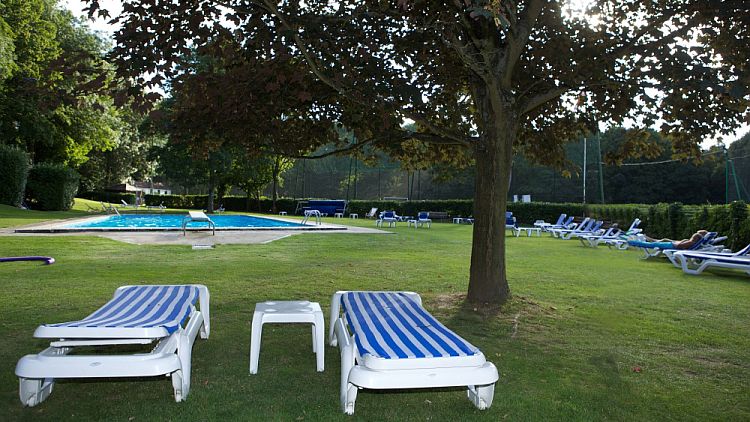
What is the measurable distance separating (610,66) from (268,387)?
206 inches

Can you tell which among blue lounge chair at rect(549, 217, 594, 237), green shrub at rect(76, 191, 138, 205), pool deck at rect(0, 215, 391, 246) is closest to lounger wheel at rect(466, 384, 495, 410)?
pool deck at rect(0, 215, 391, 246)

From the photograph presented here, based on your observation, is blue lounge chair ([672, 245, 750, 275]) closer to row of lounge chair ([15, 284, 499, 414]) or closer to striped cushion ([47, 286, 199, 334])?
row of lounge chair ([15, 284, 499, 414])

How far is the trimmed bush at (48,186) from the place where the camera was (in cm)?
2578

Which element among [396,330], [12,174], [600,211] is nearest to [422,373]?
[396,330]

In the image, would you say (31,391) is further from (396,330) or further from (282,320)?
(396,330)

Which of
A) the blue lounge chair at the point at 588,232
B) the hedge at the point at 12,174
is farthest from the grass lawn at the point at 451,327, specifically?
the hedge at the point at 12,174

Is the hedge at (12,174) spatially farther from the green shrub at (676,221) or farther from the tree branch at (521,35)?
the green shrub at (676,221)

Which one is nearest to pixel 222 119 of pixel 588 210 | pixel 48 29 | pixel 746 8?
pixel 746 8

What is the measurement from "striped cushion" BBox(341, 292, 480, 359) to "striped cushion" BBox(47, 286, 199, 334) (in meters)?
1.23

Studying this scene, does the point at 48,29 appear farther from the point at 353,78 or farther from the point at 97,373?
the point at 97,373

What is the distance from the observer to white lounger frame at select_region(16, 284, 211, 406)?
9.62ft

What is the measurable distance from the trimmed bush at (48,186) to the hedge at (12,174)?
53.2 inches

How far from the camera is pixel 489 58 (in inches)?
227

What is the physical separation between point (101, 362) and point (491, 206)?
4.44m
